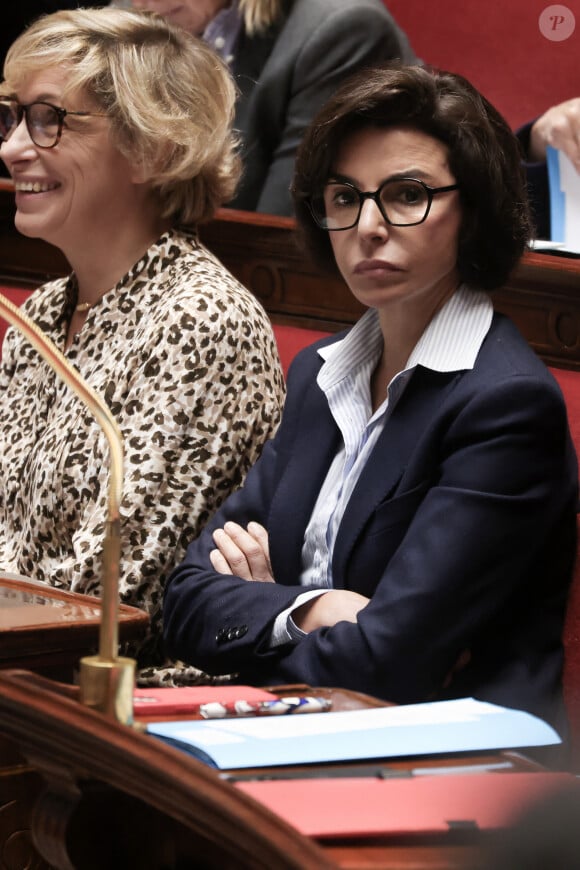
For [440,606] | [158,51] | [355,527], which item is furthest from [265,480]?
[158,51]

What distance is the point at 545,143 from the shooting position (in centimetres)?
253

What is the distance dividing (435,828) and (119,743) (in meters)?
0.24

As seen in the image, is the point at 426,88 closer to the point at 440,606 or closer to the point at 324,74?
the point at 440,606

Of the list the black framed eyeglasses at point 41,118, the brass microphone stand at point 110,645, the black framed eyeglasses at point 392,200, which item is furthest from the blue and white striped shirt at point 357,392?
the black framed eyeglasses at point 41,118

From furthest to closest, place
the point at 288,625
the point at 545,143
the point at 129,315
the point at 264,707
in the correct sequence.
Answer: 1. the point at 545,143
2. the point at 129,315
3. the point at 288,625
4. the point at 264,707

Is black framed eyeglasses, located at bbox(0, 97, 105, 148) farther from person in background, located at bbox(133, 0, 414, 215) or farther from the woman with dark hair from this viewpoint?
person in background, located at bbox(133, 0, 414, 215)

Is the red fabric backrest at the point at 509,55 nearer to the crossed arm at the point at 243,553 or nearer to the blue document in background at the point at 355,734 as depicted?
the crossed arm at the point at 243,553

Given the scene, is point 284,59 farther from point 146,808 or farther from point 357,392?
point 146,808

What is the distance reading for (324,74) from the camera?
324cm

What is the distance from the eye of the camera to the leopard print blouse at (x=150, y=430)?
216 cm

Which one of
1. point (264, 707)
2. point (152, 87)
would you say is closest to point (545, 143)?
point (152, 87)

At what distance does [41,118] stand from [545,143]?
89cm

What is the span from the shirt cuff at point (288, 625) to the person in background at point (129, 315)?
432 millimetres

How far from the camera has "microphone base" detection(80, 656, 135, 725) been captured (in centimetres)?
113
